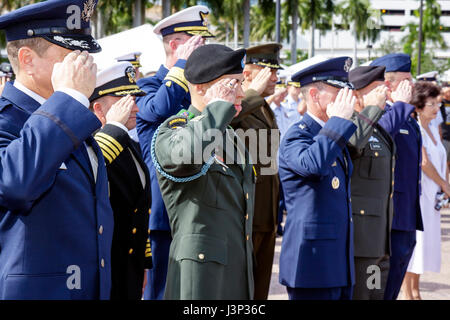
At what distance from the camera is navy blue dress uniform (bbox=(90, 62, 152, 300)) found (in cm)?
355

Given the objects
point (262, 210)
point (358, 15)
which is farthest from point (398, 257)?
point (358, 15)

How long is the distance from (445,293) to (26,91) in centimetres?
546

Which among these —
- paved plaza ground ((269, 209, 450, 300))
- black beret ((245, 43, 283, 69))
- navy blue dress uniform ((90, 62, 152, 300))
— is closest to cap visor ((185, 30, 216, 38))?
black beret ((245, 43, 283, 69))

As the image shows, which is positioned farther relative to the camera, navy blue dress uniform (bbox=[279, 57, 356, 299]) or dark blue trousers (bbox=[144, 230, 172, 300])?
dark blue trousers (bbox=[144, 230, 172, 300])

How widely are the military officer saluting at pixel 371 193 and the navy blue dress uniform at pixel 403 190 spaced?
1.25 ft

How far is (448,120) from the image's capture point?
11859 mm

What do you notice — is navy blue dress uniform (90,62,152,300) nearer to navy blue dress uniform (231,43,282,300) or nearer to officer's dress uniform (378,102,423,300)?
navy blue dress uniform (231,43,282,300)

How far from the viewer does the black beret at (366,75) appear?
203 inches

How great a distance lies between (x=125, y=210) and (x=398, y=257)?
9.08 feet

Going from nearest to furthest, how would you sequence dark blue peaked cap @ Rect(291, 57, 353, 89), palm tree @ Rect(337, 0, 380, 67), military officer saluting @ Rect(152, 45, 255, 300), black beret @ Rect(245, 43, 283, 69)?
1. military officer saluting @ Rect(152, 45, 255, 300)
2. dark blue peaked cap @ Rect(291, 57, 353, 89)
3. black beret @ Rect(245, 43, 283, 69)
4. palm tree @ Rect(337, 0, 380, 67)

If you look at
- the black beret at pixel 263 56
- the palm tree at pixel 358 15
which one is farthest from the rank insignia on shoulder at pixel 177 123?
the palm tree at pixel 358 15

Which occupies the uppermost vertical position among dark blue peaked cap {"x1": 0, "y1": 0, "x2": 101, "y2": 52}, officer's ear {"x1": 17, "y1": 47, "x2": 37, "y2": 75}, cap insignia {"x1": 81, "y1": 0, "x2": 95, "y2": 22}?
cap insignia {"x1": 81, "y1": 0, "x2": 95, "y2": 22}

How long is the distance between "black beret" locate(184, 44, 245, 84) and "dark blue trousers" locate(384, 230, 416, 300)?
9.04 ft

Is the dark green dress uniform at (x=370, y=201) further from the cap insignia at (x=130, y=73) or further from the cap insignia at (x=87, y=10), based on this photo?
the cap insignia at (x=87, y=10)
